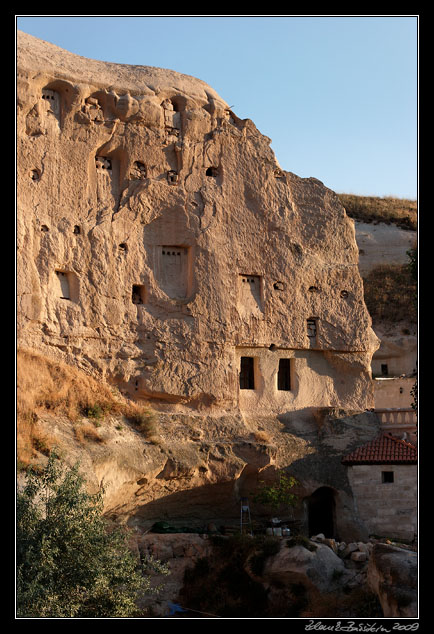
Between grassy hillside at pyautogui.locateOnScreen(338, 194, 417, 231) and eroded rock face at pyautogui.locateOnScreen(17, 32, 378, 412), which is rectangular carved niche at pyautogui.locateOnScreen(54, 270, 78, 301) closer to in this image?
eroded rock face at pyautogui.locateOnScreen(17, 32, 378, 412)

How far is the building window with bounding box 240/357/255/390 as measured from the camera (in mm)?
32438

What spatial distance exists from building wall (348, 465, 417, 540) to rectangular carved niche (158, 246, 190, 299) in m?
8.98

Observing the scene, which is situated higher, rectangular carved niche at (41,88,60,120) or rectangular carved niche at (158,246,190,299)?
rectangular carved niche at (41,88,60,120)

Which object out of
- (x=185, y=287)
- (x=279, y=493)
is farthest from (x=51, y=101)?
(x=279, y=493)

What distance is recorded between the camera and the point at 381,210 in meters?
56.9

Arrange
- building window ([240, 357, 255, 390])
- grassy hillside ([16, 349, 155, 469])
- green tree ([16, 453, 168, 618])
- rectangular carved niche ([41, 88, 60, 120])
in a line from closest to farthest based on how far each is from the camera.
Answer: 1. green tree ([16, 453, 168, 618])
2. grassy hillside ([16, 349, 155, 469])
3. rectangular carved niche ([41, 88, 60, 120])
4. building window ([240, 357, 255, 390])

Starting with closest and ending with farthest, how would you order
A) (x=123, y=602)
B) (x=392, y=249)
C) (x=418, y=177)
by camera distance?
(x=418, y=177) → (x=123, y=602) → (x=392, y=249)

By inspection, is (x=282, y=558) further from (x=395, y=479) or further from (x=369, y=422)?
(x=369, y=422)

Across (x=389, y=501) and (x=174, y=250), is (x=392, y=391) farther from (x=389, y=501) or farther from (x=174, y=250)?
(x=174, y=250)

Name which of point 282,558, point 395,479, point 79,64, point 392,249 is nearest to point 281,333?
point 395,479

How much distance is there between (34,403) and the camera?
2648cm

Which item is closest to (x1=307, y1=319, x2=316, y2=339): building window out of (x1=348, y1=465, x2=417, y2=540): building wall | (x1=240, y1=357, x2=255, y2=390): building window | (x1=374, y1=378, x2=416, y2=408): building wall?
(x1=240, y1=357, x2=255, y2=390): building window

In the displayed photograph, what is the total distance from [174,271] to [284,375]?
5537 millimetres

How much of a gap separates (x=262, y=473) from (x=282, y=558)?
436cm
